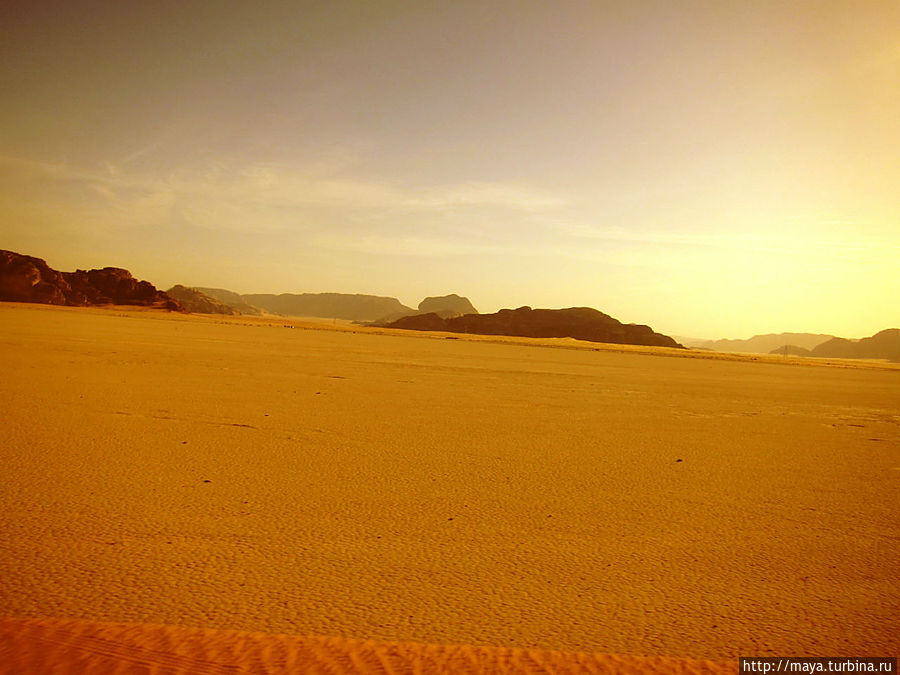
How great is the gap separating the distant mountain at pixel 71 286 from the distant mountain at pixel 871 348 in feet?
587

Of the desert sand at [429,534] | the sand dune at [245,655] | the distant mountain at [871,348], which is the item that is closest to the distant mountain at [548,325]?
the distant mountain at [871,348]

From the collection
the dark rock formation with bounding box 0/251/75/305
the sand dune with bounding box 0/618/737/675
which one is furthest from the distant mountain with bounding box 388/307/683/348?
the sand dune with bounding box 0/618/737/675

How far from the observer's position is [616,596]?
8.21 feet

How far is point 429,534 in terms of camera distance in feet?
10.3

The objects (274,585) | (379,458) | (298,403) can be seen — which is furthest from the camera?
(298,403)

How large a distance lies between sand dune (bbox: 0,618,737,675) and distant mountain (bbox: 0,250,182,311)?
3563 inches

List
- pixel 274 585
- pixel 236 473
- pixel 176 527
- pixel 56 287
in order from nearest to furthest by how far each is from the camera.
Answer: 1. pixel 274 585
2. pixel 176 527
3. pixel 236 473
4. pixel 56 287

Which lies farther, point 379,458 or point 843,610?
point 379,458

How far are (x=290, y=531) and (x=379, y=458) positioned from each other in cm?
181

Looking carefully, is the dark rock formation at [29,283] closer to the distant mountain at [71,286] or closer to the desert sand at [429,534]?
the distant mountain at [71,286]

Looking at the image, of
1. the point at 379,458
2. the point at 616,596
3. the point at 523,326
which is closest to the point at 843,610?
the point at 616,596

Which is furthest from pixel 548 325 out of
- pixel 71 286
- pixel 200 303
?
pixel 200 303

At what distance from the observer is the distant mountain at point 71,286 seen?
75.1 meters

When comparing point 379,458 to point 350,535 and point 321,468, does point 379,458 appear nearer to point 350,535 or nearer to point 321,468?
Result: point 321,468
